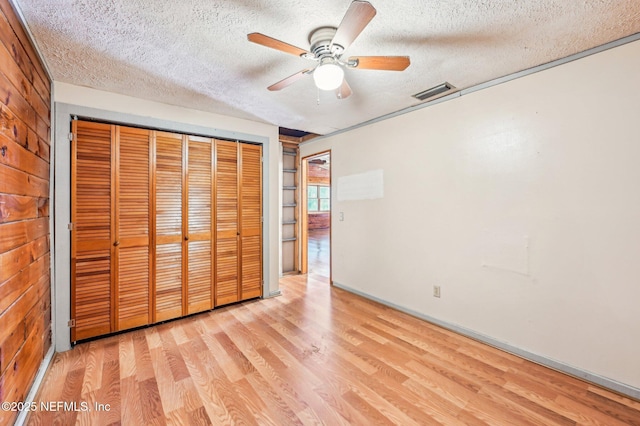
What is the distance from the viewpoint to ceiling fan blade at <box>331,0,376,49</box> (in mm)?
1225

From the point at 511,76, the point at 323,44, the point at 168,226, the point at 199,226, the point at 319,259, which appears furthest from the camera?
the point at 319,259

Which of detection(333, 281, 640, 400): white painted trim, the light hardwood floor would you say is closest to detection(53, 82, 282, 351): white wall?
the light hardwood floor

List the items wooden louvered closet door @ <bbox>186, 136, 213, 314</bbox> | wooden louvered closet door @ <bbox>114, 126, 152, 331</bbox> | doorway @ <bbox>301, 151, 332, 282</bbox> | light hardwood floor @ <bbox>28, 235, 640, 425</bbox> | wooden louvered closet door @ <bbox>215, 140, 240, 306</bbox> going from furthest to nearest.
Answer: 1. doorway @ <bbox>301, 151, 332, 282</bbox>
2. wooden louvered closet door @ <bbox>215, 140, 240, 306</bbox>
3. wooden louvered closet door @ <bbox>186, 136, 213, 314</bbox>
4. wooden louvered closet door @ <bbox>114, 126, 152, 331</bbox>
5. light hardwood floor @ <bbox>28, 235, 640, 425</bbox>

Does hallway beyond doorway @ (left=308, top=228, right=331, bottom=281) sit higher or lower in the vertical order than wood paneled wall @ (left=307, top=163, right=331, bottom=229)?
lower

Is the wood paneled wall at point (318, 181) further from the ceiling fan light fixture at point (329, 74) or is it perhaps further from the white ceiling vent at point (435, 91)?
the ceiling fan light fixture at point (329, 74)

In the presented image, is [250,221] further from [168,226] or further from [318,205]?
[318,205]

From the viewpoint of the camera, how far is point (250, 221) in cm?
354

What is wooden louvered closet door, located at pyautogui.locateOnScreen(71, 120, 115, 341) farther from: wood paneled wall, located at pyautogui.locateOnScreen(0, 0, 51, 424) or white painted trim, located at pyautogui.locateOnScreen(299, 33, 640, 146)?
white painted trim, located at pyautogui.locateOnScreen(299, 33, 640, 146)

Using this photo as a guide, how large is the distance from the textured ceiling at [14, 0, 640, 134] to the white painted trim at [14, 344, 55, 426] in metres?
2.28

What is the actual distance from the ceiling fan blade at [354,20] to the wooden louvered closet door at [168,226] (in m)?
2.18

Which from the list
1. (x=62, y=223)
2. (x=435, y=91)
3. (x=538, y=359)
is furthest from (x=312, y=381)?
(x=435, y=91)

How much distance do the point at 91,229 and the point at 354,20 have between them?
2798mm

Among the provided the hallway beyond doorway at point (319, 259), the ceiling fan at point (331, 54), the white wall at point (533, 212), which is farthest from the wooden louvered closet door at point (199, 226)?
the white wall at point (533, 212)

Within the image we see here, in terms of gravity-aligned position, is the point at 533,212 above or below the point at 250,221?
above
